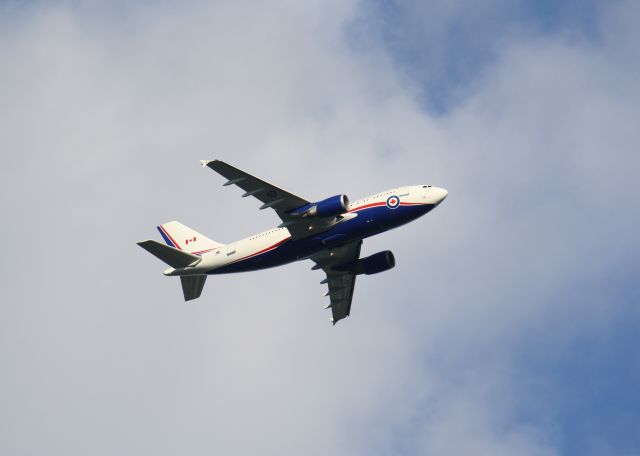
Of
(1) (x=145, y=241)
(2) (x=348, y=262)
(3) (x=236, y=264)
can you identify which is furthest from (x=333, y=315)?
(1) (x=145, y=241)

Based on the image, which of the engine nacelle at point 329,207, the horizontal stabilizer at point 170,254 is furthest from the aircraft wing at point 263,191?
the horizontal stabilizer at point 170,254

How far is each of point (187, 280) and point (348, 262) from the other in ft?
46.5

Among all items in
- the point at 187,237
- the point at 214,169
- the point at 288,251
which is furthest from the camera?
the point at 187,237

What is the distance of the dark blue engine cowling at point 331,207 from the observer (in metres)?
79.2

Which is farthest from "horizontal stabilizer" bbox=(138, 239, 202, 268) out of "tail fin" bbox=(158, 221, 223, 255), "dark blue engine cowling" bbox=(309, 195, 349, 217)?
"dark blue engine cowling" bbox=(309, 195, 349, 217)

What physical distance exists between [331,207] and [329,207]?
16 centimetres

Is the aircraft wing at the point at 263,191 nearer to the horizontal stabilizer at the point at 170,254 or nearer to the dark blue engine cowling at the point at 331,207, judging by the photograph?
the dark blue engine cowling at the point at 331,207

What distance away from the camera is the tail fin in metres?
87.6

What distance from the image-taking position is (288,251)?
8262 centimetres

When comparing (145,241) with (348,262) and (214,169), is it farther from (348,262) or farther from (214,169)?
(348,262)

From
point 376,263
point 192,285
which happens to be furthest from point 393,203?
point 192,285

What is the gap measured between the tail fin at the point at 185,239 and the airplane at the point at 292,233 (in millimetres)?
85

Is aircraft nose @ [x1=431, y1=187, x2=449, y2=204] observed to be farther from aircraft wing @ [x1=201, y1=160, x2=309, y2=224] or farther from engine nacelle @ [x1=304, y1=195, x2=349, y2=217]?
aircraft wing @ [x1=201, y1=160, x2=309, y2=224]

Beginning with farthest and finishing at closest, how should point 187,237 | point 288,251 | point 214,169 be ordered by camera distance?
point 187,237 → point 288,251 → point 214,169
